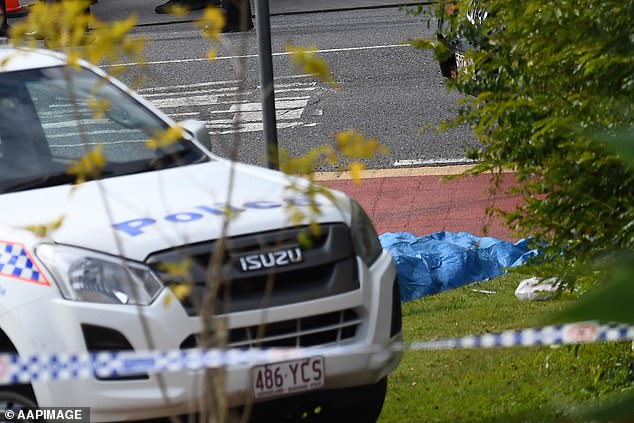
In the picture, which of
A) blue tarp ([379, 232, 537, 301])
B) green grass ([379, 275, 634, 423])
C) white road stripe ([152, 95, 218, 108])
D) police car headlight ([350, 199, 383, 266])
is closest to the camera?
police car headlight ([350, 199, 383, 266])

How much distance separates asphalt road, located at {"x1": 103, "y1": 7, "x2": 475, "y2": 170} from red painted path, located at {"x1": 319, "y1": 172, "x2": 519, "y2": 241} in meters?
0.69

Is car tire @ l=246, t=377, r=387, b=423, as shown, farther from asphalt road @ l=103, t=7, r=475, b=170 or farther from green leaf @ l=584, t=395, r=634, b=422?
asphalt road @ l=103, t=7, r=475, b=170

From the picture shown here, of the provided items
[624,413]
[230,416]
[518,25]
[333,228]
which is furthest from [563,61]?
[624,413]

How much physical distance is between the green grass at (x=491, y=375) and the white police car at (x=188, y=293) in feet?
1.52

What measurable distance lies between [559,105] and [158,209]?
58.5 inches

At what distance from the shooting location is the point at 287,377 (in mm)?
3924

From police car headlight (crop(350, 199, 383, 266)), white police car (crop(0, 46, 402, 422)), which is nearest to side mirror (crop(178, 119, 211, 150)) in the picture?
white police car (crop(0, 46, 402, 422))

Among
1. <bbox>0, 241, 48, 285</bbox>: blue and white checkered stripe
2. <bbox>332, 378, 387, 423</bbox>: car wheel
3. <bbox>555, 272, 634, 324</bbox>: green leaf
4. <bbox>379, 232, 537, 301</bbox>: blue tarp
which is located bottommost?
<bbox>379, 232, 537, 301</bbox>: blue tarp

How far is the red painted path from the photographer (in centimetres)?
859

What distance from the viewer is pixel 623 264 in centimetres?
88

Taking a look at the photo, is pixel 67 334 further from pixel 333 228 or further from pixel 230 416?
pixel 333 228

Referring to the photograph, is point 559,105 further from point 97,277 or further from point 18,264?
point 18,264

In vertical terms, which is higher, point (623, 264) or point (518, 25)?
point (623, 264)

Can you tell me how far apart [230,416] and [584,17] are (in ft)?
6.00
